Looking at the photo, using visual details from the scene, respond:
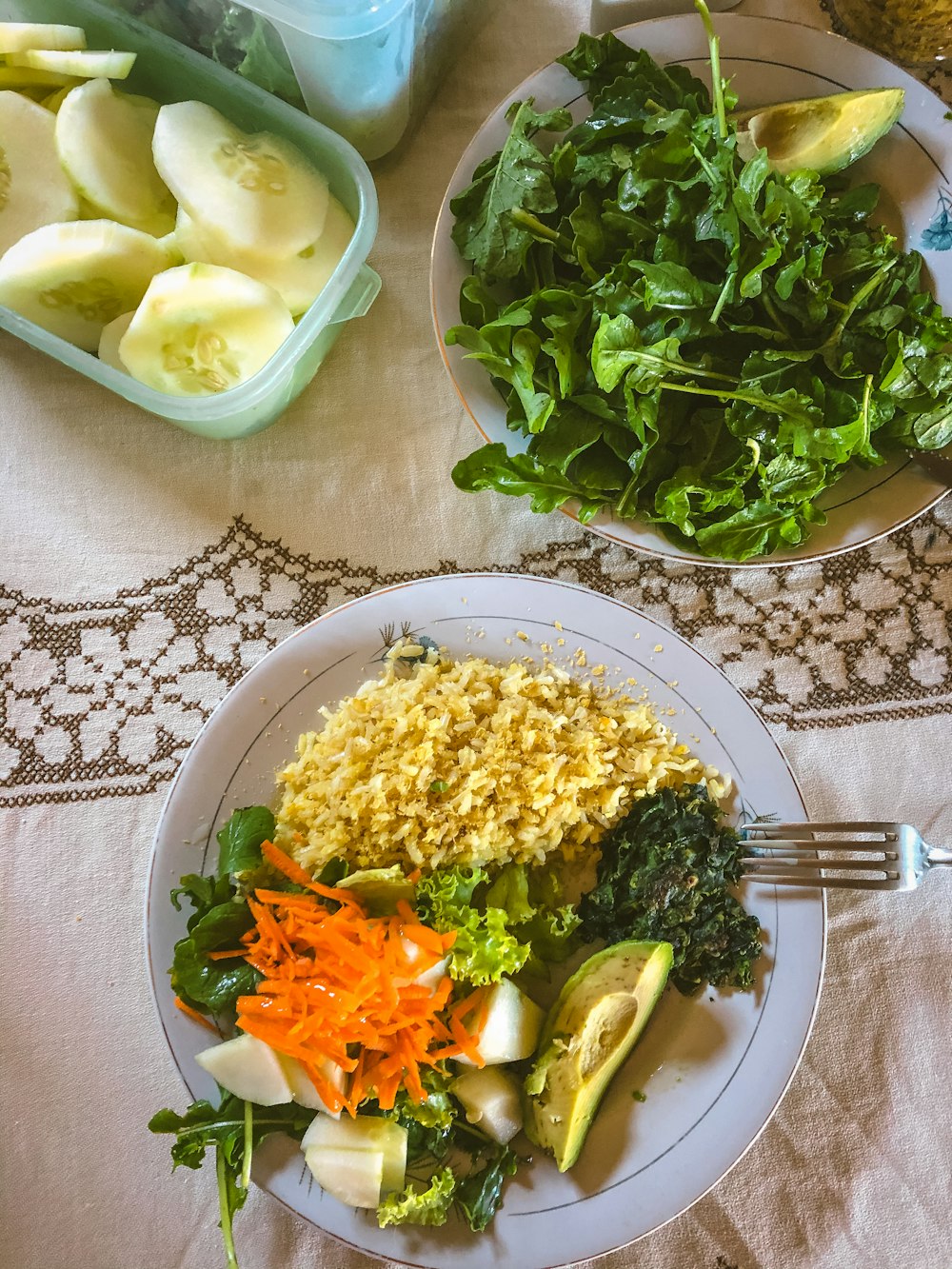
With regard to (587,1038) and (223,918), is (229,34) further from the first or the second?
(587,1038)

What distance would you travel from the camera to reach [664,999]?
110cm

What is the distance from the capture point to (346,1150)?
0.99 metres

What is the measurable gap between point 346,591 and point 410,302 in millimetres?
424

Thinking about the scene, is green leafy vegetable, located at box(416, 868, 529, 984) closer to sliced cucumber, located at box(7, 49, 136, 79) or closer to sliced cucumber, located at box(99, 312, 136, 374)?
sliced cucumber, located at box(99, 312, 136, 374)

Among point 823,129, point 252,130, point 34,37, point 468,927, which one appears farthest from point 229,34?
point 468,927

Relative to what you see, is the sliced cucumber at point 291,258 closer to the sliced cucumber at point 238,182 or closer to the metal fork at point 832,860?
the sliced cucumber at point 238,182

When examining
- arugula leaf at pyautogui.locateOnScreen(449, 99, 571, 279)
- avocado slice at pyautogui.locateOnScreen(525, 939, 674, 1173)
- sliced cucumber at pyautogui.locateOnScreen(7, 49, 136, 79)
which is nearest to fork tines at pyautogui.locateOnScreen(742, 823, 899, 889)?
avocado slice at pyautogui.locateOnScreen(525, 939, 674, 1173)

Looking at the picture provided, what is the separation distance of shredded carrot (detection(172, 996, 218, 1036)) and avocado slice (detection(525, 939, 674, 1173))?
373mm

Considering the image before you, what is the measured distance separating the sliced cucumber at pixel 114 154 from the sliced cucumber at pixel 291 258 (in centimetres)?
5

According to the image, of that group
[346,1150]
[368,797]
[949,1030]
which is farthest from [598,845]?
[949,1030]

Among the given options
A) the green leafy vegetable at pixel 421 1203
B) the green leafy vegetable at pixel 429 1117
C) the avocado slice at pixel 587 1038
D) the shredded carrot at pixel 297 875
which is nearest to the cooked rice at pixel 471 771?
the shredded carrot at pixel 297 875

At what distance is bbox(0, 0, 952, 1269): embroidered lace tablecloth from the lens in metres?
1.15

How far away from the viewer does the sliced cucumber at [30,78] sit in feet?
3.75

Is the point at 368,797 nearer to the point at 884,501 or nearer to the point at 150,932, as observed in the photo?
the point at 150,932
